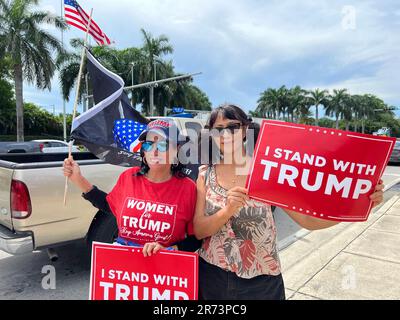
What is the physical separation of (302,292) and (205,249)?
178cm

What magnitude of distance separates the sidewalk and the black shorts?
1463 millimetres

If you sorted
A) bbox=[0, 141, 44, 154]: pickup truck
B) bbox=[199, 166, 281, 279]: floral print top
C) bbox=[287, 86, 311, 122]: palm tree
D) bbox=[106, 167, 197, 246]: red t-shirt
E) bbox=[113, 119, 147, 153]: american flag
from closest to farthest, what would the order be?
bbox=[199, 166, 281, 279]: floral print top
bbox=[106, 167, 197, 246]: red t-shirt
bbox=[113, 119, 147, 153]: american flag
bbox=[0, 141, 44, 154]: pickup truck
bbox=[287, 86, 311, 122]: palm tree

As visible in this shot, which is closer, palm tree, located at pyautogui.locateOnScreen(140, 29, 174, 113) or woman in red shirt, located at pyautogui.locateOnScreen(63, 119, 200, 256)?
woman in red shirt, located at pyautogui.locateOnScreen(63, 119, 200, 256)

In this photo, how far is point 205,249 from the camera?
1797 millimetres

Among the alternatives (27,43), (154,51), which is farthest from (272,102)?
(27,43)

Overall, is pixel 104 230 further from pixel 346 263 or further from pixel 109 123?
pixel 346 263

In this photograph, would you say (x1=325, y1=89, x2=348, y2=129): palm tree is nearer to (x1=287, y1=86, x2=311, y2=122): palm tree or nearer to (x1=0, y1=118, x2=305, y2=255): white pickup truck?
(x1=287, y1=86, x2=311, y2=122): palm tree

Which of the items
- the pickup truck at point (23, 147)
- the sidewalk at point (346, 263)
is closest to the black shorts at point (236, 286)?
the sidewalk at point (346, 263)

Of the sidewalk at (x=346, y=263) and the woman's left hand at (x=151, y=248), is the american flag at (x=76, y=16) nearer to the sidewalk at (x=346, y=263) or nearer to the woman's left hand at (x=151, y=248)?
the woman's left hand at (x=151, y=248)

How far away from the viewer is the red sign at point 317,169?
1534mm

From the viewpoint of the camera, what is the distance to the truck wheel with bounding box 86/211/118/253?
137 inches

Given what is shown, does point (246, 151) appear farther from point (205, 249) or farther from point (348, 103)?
point (348, 103)

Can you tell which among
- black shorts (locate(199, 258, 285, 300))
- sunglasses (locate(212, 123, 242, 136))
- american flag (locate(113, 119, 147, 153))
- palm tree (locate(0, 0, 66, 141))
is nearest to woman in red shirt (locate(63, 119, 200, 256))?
black shorts (locate(199, 258, 285, 300))

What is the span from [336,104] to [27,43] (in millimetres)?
55057
